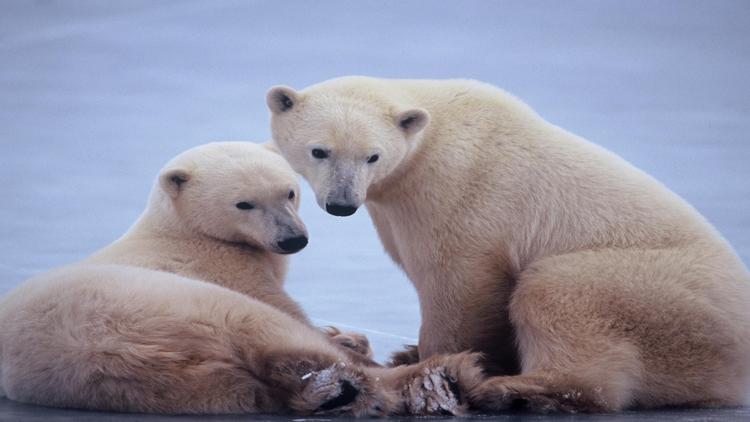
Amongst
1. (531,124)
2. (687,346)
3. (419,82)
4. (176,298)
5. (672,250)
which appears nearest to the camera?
(176,298)

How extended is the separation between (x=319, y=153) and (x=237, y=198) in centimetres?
53

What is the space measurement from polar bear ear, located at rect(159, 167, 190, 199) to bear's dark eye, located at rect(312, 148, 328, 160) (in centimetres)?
79

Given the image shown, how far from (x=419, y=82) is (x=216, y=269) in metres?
1.59

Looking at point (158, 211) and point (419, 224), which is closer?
point (419, 224)

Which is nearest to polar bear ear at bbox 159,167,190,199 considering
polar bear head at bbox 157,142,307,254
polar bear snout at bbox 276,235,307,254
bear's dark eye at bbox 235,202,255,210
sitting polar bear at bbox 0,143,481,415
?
polar bear head at bbox 157,142,307,254

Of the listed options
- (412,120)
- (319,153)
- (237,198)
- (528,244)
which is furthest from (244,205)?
(528,244)

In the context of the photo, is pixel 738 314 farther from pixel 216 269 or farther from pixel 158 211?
pixel 158 211

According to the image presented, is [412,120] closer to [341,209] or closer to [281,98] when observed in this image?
[341,209]

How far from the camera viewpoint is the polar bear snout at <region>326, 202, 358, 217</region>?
479 centimetres

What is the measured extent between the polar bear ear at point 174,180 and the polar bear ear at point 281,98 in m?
0.60

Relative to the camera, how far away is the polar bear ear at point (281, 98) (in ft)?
17.3

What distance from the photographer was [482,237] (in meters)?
4.86

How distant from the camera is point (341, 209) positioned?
15.8ft

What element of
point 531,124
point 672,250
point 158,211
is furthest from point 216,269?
point 672,250
